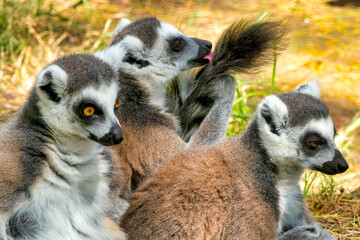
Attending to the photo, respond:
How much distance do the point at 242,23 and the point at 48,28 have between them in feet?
16.3

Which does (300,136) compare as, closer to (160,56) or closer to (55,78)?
(160,56)

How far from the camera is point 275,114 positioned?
14.0 ft

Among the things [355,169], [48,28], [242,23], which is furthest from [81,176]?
[48,28]

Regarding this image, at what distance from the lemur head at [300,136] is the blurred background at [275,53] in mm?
1415

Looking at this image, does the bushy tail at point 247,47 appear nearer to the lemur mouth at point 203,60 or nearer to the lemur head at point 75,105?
the lemur mouth at point 203,60

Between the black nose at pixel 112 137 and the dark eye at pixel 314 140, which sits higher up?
the black nose at pixel 112 137

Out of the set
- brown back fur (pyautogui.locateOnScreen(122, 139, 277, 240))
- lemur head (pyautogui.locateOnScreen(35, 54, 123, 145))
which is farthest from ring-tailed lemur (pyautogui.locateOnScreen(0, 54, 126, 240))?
brown back fur (pyautogui.locateOnScreen(122, 139, 277, 240))

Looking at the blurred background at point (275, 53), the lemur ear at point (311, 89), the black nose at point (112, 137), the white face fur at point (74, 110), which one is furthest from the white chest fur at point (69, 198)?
the blurred background at point (275, 53)

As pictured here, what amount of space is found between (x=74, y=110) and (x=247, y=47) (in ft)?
7.78

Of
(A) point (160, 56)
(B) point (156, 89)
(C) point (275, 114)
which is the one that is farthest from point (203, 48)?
(C) point (275, 114)

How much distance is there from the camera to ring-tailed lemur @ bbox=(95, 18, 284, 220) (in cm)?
481

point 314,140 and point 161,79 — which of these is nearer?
point 314,140

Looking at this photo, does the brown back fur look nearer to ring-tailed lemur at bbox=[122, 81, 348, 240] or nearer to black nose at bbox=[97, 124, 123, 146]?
ring-tailed lemur at bbox=[122, 81, 348, 240]

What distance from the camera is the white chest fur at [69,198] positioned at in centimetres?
369
